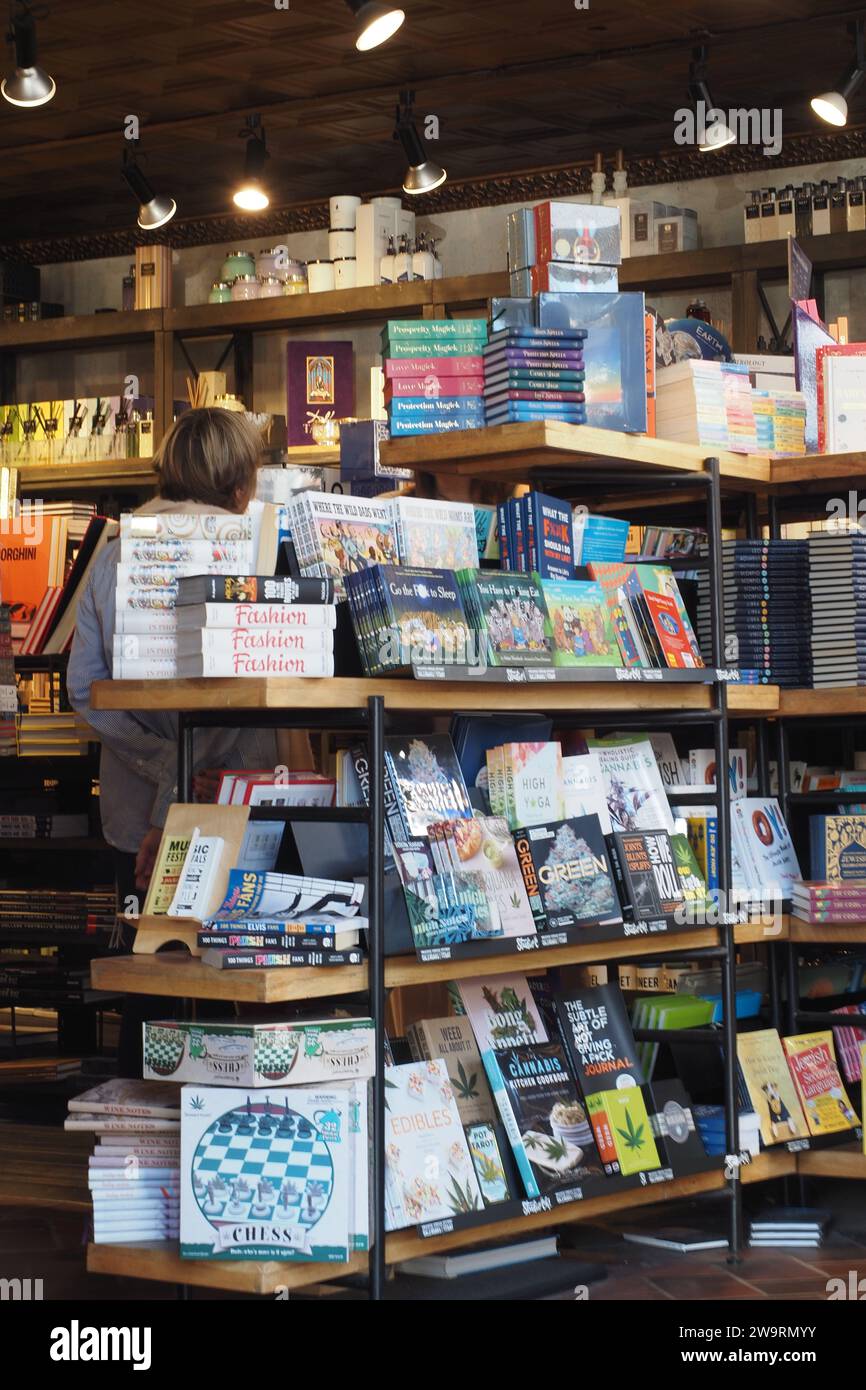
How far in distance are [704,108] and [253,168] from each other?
182cm

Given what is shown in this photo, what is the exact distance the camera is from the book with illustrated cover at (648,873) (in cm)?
376

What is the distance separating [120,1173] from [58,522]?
3840 mm

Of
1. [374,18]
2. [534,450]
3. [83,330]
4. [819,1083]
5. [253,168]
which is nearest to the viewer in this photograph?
[534,450]

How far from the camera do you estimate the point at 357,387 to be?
8055 mm

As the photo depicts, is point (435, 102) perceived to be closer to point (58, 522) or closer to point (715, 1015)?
point (58, 522)

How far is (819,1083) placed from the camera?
14.1 ft

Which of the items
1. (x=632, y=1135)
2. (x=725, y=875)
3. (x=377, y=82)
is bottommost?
(x=632, y=1135)

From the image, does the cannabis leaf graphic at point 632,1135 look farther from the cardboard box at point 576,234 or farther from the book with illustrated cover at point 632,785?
the cardboard box at point 576,234

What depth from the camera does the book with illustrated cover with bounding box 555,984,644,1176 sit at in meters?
3.71

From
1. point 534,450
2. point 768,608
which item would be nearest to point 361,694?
point 534,450

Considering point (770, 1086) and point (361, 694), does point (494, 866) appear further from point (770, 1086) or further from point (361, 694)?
point (770, 1086)

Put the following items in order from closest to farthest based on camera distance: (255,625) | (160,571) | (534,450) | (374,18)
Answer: (255,625) < (160,571) < (534,450) < (374,18)

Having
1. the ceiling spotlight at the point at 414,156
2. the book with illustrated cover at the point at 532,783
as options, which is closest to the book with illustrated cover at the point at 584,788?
the book with illustrated cover at the point at 532,783

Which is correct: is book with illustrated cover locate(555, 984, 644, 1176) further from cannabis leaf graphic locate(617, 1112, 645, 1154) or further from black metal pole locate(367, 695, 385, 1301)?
black metal pole locate(367, 695, 385, 1301)
